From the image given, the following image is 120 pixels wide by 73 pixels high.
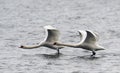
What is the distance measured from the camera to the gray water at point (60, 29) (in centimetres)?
3862

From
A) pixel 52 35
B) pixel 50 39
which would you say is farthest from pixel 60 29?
pixel 50 39

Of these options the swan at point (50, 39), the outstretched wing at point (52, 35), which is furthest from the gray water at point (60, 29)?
Result: the outstretched wing at point (52, 35)

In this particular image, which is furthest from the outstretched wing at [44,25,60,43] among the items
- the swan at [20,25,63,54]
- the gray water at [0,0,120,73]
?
the gray water at [0,0,120,73]

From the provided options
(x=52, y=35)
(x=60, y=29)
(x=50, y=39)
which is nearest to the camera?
(x=50, y=39)

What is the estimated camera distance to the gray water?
1521 inches

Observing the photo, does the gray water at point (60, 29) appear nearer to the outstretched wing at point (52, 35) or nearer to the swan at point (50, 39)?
the swan at point (50, 39)

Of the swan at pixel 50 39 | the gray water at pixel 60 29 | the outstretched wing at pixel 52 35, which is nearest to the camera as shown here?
the gray water at pixel 60 29

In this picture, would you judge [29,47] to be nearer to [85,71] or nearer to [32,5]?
[85,71]

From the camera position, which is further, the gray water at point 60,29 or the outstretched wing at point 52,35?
the outstretched wing at point 52,35

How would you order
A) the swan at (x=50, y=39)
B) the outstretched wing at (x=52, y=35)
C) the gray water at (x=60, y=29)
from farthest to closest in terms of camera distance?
1. the outstretched wing at (x=52, y=35)
2. the swan at (x=50, y=39)
3. the gray water at (x=60, y=29)

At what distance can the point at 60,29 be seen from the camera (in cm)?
5566

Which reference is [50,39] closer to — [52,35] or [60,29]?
[52,35]

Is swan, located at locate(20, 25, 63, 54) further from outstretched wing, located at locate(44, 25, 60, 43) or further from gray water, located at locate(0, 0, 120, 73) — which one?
gray water, located at locate(0, 0, 120, 73)

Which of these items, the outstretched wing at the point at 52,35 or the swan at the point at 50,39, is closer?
the swan at the point at 50,39
